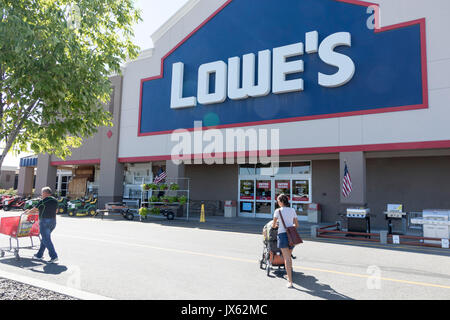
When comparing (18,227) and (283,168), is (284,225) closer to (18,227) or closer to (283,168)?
(18,227)

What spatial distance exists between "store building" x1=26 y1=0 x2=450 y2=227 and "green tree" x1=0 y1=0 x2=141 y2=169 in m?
11.1

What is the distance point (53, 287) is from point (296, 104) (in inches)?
569

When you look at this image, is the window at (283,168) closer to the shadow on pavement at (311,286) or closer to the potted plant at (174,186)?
the potted plant at (174,186)

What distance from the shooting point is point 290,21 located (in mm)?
17875

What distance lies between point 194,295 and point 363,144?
12352 millimetres

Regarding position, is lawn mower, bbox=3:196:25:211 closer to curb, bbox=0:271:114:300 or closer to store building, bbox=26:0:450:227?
store building, bbox=26:0:450:227

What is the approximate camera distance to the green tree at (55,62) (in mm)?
5969

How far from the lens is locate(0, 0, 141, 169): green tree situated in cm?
597

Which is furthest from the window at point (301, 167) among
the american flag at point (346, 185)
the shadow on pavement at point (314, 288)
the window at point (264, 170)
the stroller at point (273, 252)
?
the shadow on pavement at point (314, 288)

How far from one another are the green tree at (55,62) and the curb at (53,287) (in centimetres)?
244

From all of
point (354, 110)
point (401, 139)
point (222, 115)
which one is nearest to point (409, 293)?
point (401, 139)

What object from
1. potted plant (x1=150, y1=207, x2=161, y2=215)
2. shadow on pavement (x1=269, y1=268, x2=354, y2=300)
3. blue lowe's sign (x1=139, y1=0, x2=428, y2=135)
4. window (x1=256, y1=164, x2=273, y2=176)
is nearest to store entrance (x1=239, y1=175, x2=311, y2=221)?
window (x1=256, y1=164, x2=273, y2=176)

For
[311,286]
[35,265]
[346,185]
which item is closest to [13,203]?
[35,265]
